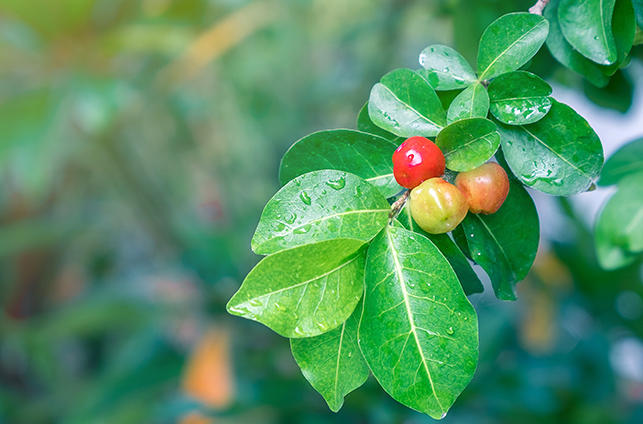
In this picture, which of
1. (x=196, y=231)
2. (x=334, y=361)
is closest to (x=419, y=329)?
(x=334, y=361)

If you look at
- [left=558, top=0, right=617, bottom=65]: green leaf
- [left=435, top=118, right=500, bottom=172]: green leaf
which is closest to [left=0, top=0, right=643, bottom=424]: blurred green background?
[left=558, top=0, right=617, bottom=65]: green leaf

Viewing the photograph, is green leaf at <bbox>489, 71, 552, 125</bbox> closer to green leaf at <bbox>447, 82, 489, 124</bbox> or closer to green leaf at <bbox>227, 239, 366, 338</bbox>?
green leaf at <bbox>447, 82, 489, 124</bbox>

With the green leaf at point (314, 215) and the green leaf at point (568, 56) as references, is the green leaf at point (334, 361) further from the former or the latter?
the green leaf at point (568, 56)

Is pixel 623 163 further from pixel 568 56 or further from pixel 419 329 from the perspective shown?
pixel 419 329

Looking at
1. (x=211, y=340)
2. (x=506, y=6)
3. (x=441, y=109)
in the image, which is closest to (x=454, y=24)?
(x=506, y=6)

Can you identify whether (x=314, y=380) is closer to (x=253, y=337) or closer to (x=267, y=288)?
(x=267, y=288)

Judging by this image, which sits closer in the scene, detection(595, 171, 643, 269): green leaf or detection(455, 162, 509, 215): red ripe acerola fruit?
detection(455, 162, 509, 215): red ripe acerola fruit
